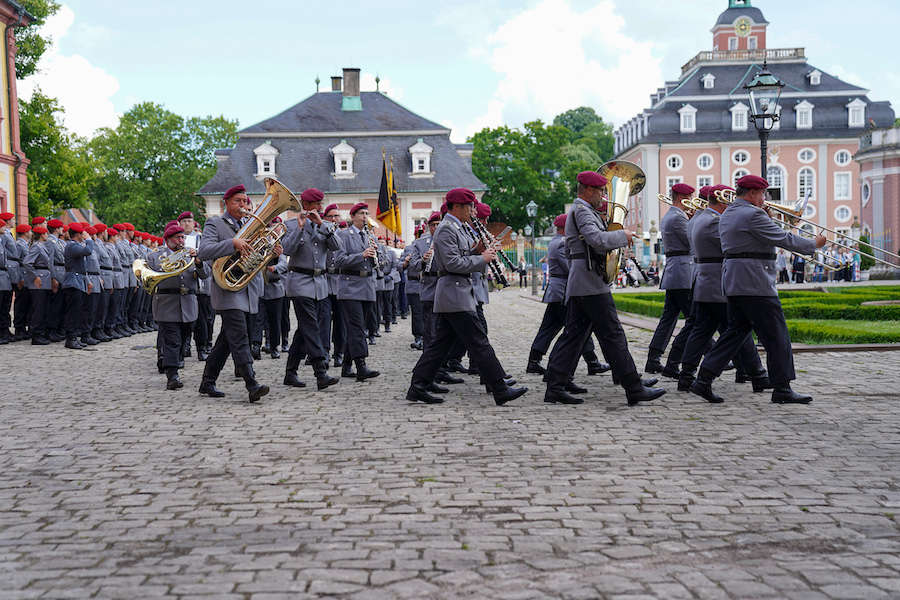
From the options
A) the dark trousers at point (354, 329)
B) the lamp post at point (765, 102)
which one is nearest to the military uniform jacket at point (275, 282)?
the dark trousers at point (354, 329)

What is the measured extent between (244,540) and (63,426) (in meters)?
4.08

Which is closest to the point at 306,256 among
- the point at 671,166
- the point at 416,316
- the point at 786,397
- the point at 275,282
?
the point at 275,282

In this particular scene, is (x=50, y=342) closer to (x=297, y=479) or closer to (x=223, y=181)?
(x=297, y=479)

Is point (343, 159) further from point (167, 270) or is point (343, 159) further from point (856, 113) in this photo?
point (167, 270)

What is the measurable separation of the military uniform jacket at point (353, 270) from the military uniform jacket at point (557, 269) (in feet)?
7.11

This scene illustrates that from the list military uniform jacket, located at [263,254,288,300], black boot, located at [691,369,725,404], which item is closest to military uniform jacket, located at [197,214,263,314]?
military uniform jacket, located at [263,254,288,300]

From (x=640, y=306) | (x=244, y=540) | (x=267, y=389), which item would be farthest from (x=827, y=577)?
(x=640, y=306)

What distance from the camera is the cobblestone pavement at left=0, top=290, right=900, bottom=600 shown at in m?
4.12

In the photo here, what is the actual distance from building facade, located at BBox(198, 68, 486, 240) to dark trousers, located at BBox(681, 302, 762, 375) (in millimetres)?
48358

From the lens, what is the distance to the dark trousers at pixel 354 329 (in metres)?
10.8

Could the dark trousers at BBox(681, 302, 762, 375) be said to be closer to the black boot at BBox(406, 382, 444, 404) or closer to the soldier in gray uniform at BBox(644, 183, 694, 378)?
the soldier in gray uniform at BBox(644, 183, 694, 378)

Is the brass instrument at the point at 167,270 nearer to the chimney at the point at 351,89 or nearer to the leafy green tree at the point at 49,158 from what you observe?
the leafy green tree at the point at 49,158

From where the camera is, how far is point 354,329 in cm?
1084

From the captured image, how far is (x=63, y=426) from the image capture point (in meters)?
8.06
